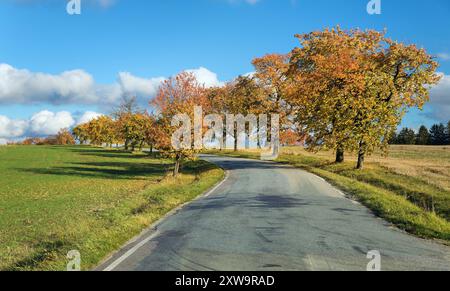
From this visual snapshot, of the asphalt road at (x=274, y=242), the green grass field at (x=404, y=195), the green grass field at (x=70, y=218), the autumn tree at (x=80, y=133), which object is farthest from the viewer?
the autumn tree at (x=80, y=133)

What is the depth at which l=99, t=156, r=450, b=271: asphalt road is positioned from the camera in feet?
26.4

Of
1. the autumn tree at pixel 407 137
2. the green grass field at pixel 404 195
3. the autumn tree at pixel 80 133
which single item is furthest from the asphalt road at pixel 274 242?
the autumn tree at pixel 80 133

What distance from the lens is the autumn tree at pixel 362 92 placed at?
32250 millimetres

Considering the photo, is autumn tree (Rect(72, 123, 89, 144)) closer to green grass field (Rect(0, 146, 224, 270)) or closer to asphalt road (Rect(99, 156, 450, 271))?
green grass field (Rect(0, 146, 224, 270))

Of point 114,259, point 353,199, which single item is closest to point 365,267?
point 114,259

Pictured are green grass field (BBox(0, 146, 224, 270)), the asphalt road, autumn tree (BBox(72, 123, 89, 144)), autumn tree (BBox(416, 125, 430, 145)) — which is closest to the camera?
the asphalt road

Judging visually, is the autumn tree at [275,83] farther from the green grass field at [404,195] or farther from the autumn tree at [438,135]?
the autumn tree at [438,135]

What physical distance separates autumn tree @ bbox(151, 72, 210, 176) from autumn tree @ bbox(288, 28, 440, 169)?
407 inches

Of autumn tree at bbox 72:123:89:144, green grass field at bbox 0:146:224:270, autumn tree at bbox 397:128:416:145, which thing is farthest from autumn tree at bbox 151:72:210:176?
autumn tree at bbox 72:123:89:144

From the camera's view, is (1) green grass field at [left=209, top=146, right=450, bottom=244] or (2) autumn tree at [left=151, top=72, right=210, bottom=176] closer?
(1) green grass field at [left=209, top=146, right=450, bottom=244]

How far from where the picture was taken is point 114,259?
8789mm

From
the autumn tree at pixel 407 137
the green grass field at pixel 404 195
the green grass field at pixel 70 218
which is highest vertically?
the autumn tree at pixel 407 137

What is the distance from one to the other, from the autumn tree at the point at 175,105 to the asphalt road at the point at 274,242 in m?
14.0

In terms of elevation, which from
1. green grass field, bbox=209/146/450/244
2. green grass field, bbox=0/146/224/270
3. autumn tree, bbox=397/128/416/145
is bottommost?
green grass field, bbox=0/146/224/270
